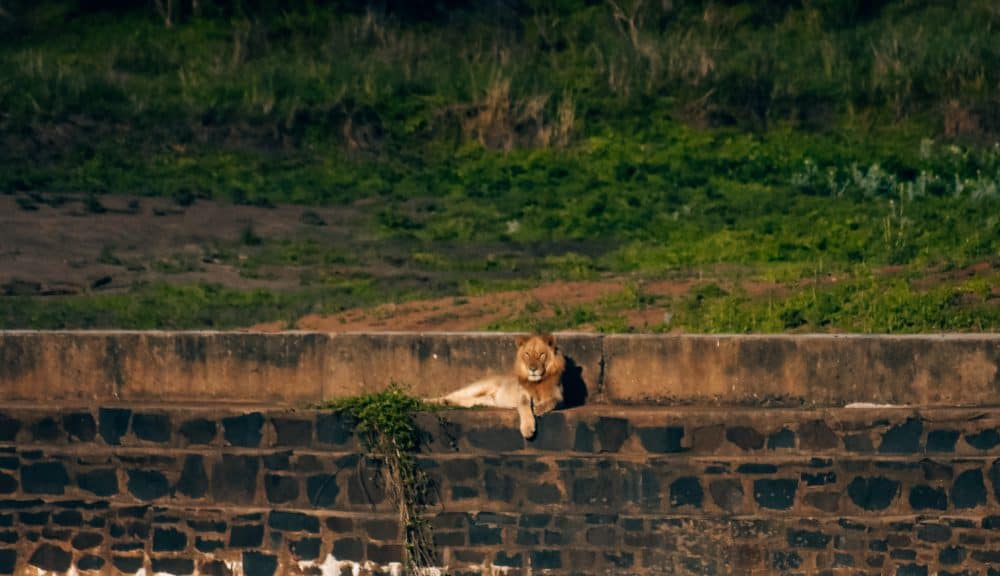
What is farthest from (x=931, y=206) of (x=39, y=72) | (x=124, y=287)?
(x=39, y=72)

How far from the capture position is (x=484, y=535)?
1110cm

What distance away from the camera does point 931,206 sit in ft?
62.9

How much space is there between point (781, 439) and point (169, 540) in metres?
3.87

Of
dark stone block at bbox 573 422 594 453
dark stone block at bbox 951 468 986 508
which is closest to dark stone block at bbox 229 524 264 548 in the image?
dark stone block at bbox 573 422 594 453

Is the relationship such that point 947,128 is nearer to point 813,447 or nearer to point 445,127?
point 445,127

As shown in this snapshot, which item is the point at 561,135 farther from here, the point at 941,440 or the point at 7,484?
the point at 941,440

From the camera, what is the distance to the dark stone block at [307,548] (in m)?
11.3

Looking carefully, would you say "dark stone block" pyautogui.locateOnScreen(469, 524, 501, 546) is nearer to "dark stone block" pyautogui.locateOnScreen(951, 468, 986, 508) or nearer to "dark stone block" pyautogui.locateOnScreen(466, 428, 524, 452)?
"dark stone block" pyautogui.locateOnScreen(466, 428, 524, 452)

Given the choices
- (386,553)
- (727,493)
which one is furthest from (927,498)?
(386,553)

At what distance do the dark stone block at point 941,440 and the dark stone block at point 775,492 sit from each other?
32.3 inches

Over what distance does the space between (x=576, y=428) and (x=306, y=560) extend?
6.18 ft

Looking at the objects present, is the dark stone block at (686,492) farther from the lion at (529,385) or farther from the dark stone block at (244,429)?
the dark stone block at (244,429)

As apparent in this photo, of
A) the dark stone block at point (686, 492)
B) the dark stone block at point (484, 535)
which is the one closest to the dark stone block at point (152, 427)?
the dark stone block at point (484, 535)

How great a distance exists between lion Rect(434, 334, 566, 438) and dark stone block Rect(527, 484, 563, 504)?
1.11ft
